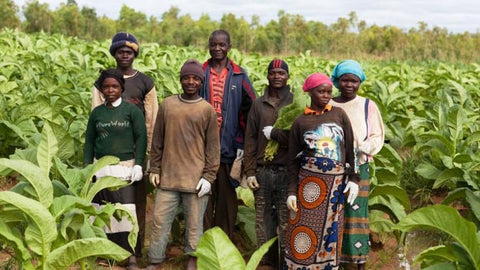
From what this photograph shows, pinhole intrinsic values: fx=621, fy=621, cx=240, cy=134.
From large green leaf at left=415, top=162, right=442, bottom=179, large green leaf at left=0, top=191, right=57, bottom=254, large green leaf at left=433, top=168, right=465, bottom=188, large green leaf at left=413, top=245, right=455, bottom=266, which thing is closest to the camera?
large green leaf at left=0, top=191, right=57, bottom=254

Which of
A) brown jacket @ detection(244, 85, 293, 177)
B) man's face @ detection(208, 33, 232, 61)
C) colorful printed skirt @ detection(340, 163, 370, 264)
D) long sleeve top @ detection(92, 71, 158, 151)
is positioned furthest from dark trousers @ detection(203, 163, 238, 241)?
colorful printed skirt @ detection(340, 163, 370, 264)

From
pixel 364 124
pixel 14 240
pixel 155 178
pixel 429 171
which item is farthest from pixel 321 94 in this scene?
pixel 429 171

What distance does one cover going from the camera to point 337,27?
42.0 metres

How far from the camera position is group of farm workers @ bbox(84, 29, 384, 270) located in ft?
12.2

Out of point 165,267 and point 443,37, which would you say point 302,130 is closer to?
point 165,267

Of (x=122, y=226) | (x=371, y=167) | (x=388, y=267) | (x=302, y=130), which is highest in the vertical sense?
(x=302, y=130)

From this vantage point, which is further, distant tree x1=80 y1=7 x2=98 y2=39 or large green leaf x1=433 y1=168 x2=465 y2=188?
distant tree x1=80 y1=7 x2=98 y2=39

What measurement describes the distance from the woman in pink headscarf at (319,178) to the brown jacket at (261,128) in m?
0.29

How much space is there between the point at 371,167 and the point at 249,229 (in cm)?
102

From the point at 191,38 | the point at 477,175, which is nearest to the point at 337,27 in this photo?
the point at 191,38

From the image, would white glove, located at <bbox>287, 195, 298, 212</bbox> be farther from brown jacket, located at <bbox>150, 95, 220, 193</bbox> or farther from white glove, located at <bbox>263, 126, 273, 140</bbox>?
brown jacket, located at <bbox>150, 95, 220, 193</bbox>

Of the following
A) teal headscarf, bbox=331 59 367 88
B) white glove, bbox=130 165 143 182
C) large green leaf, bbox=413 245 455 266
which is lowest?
large green leaf, bbox=413 245 455 266

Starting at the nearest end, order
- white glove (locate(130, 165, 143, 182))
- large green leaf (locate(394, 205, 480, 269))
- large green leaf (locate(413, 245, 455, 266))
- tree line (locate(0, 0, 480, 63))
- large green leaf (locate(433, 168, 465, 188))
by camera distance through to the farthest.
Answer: large green leaf (locate(394, 205, 480, 269))
large green leaf (locate(413, 245, 455, 266))
white glove (locate(130, 165, 143, 182))
large green leaf (locate(433, 168, 465, 188))
tree line (locate(0, 0, 480, 63))

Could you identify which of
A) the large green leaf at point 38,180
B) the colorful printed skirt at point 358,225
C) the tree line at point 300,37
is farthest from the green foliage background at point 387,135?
the tree line at point 300,37
